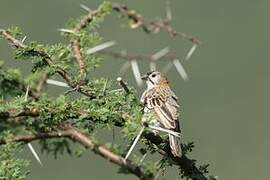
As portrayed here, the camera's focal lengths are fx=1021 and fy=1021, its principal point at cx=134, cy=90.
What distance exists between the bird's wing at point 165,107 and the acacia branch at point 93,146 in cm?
195

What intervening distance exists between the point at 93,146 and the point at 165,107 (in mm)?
2783

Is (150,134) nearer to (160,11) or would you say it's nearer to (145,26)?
(145,26)

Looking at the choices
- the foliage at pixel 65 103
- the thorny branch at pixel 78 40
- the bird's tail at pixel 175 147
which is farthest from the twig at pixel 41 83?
the bird's tail at pixel 175 147

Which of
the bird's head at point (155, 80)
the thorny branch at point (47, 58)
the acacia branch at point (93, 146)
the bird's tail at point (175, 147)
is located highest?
the bird's head at point (155, 80)

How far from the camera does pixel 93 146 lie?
9.40 feet

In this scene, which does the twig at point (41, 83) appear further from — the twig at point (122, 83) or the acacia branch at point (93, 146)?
the twig at point (122, 83)

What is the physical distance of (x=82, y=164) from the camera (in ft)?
46.2

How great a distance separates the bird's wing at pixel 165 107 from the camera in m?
5.12

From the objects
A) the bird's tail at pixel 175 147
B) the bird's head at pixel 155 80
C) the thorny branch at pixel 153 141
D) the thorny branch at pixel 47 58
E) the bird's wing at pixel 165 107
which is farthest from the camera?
the bird's head at pixel 155 80

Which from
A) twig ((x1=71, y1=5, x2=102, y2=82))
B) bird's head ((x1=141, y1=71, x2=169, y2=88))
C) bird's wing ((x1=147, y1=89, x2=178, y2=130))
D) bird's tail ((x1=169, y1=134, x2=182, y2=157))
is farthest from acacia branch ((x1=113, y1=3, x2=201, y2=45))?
bird's head ((x1=141, y1=71, x2=169, y2=88))

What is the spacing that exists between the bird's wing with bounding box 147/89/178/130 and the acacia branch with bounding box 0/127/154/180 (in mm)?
1953

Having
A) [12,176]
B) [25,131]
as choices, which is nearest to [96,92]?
[12,176]

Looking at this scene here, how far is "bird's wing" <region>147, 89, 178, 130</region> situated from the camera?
512 cm

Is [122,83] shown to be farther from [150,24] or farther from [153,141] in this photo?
[150,24]
